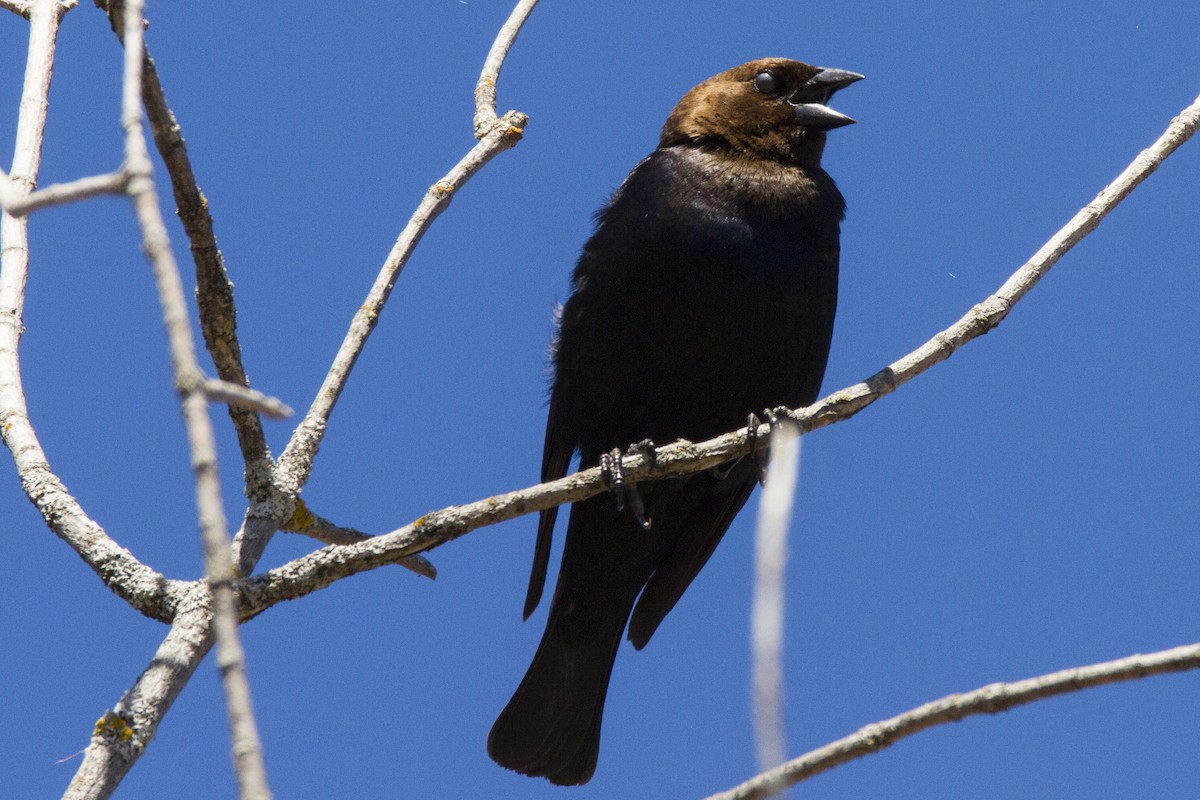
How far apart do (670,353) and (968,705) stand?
2.21 m

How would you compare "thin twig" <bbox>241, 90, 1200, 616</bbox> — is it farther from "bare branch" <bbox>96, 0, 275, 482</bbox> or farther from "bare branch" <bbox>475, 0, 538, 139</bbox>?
"bare branch" <bbox>475, 0, 538, 139</bbox>

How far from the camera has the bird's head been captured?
412cm

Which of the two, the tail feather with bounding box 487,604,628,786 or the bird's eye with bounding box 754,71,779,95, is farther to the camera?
the bird's eye with bounding box 754,71,779,95

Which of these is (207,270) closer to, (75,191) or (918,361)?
(75,191)

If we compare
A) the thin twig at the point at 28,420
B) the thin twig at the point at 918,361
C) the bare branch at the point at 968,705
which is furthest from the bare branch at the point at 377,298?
the bare branch at the point at 968,705

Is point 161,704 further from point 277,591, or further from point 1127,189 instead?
point 1127,189

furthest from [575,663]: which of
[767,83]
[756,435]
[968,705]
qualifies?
[968,705]

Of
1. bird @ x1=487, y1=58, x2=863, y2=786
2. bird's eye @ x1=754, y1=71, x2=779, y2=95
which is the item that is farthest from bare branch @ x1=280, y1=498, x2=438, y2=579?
bird's eye @ x1=754, y1=71, x2=779, y2=95

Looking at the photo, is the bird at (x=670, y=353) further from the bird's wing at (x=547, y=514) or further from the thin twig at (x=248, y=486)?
the thin twig at (x=248, y=486)

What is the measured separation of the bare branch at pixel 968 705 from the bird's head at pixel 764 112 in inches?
109

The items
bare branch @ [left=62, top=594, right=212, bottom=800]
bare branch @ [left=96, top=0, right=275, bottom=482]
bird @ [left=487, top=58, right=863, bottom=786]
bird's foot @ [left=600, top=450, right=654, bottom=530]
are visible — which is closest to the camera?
bare branch @ [left=62, top=594, right=212, bottom=800]

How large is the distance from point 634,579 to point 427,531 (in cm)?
185

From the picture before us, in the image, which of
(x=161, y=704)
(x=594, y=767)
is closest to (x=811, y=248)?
(x=594, y=767)

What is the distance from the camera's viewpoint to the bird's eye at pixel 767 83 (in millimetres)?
4371
